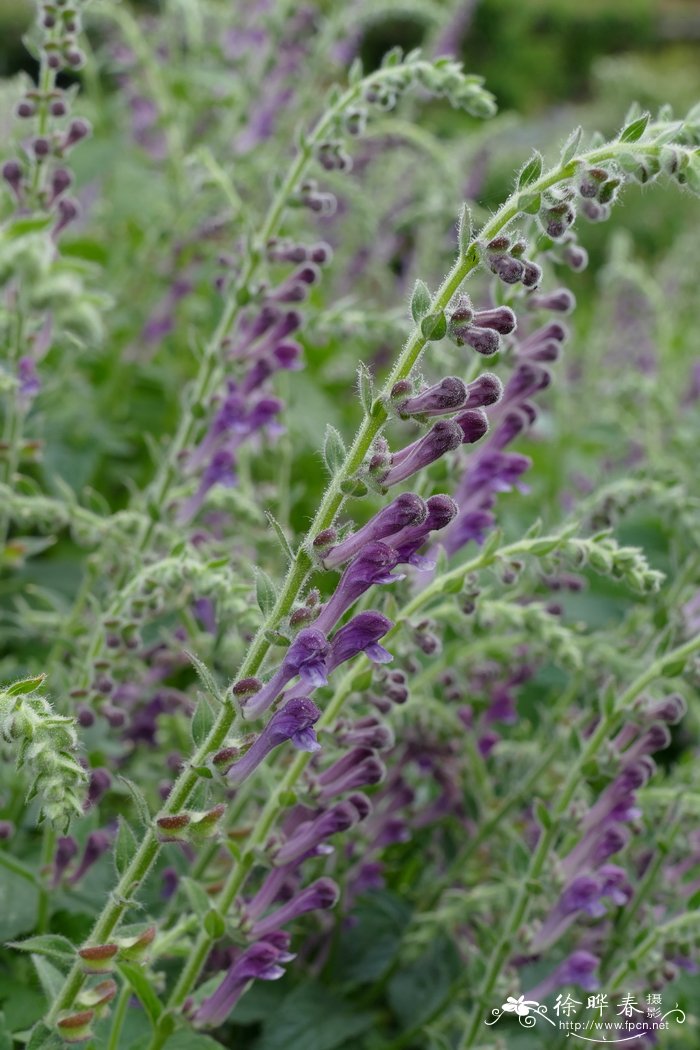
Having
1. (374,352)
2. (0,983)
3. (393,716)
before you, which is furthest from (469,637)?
(374,352)

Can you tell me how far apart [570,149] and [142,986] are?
4.97 feet

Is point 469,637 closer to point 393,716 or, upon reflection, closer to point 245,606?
point 393,716

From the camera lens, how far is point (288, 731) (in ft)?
5.84

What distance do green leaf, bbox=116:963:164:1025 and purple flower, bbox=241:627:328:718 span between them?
469 mm

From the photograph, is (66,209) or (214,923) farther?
(66,209)

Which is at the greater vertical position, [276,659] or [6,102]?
[6,102]

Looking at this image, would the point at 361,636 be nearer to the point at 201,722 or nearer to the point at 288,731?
the point at 288,731

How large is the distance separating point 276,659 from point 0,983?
36.6 inches

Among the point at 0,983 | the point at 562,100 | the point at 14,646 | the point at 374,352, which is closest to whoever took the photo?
the point at 0,983

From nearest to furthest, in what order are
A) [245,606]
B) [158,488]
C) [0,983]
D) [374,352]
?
[245,606]
[0,983]
[158,488]
[374,352]

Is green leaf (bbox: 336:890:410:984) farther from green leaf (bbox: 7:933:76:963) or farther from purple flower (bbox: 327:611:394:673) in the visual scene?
purple flower (bbox: 327:611:394:673)

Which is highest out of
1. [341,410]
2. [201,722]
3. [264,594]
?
[264,594]

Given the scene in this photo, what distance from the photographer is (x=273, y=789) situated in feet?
7.34

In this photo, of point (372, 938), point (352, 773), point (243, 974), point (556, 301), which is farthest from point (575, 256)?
point (372, 938)
